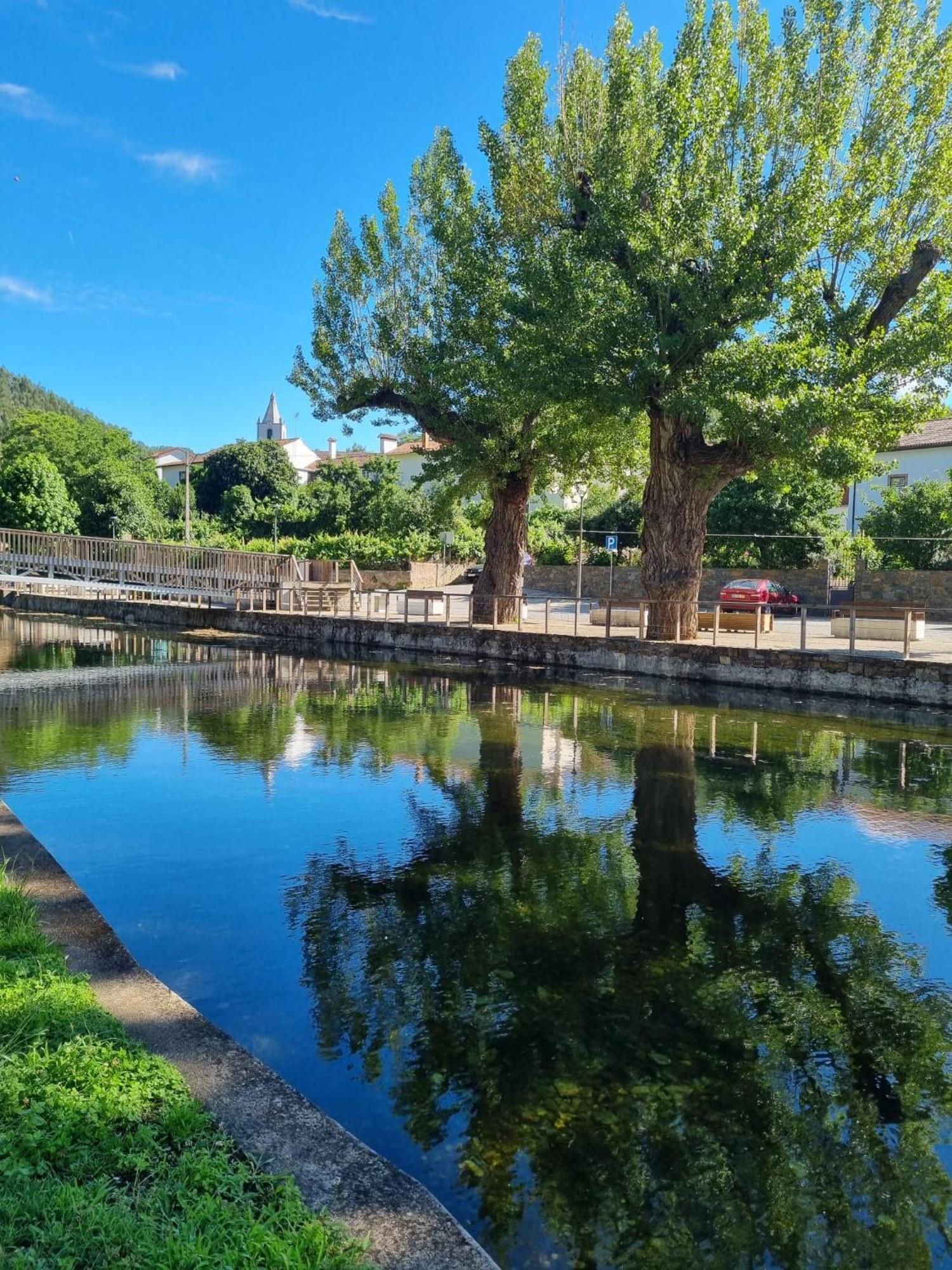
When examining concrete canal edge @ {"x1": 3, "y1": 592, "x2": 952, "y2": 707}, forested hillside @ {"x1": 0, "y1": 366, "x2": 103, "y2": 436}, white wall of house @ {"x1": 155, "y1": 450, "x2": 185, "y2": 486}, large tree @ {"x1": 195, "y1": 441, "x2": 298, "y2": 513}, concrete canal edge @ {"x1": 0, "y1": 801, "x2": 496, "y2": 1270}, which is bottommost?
concrete canal edge @ {"x1": 0, "y1": 801, "x2": 496, "y2": 1270}

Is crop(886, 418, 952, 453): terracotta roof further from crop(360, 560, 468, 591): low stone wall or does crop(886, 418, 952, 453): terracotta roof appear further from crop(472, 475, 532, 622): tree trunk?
crop(472, 475, 532, 622): tree trunk

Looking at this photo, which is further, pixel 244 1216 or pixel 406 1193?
pixel 406 1193

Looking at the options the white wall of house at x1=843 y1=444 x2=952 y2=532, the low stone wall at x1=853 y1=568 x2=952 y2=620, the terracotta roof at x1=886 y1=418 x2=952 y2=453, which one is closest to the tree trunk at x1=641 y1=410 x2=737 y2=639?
the low stone wall at x1=853 y1=568 x2=952 y2=620

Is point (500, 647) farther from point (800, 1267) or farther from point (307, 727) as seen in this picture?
point (800, 1267)

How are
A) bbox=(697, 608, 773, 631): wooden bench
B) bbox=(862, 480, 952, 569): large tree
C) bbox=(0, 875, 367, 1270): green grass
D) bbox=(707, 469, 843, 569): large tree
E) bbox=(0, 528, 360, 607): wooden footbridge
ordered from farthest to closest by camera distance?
bbox=(707, 469, 843, 569): large tree < bbox=(862, 480, 952, 569): large tree < bbox=(0, 528, 360, 607): wooden footbridge < bbox=(697, 608, 773, 631): wooden bench < bbox=(0, 875, 367, 1270): green grass

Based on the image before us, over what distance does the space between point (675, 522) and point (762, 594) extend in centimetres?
1561

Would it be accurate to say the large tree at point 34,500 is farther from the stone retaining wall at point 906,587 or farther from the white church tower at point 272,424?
the white church tower at point 272,424

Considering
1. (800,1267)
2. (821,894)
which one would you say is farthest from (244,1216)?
(821,894)

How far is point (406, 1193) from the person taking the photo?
289 centimetres

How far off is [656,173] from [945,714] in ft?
36.3

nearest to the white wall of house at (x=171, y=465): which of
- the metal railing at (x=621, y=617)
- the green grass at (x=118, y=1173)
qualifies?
the metal railing at (x=621, y=617)

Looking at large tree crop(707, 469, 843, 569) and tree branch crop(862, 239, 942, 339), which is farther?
large tree crop(707, 469, 843, 569)

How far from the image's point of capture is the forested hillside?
156 metres

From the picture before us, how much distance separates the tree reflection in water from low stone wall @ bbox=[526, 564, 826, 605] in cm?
2860
